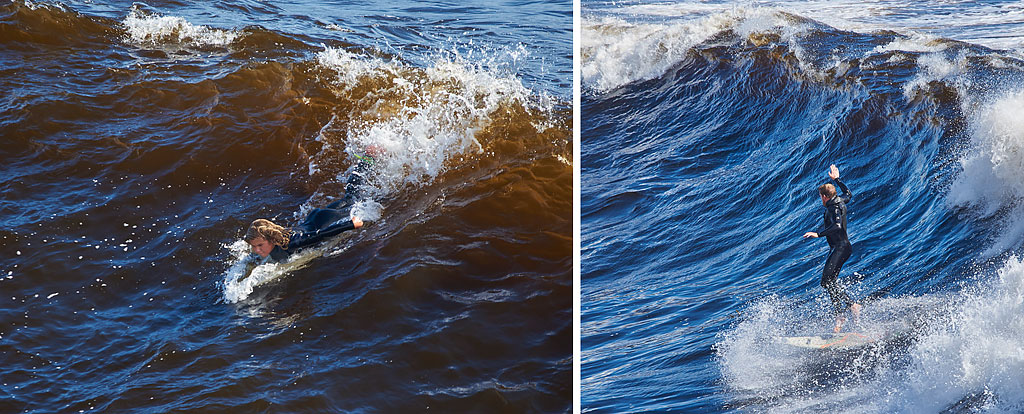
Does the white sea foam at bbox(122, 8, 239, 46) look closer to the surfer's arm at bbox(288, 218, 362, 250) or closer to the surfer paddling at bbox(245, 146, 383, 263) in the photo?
the surfer paddling at bbox(245, 146, 383, 263)

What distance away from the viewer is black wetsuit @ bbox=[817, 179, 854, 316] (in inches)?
171

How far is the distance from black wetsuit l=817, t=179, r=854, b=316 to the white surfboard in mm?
378

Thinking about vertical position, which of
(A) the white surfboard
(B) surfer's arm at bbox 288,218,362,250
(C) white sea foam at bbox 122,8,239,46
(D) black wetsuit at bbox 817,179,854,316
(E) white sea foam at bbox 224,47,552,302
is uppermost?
(C) white sea foam at bbox 122,8,239,46

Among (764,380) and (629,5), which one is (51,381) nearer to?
(764,380)

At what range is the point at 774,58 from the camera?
803cm

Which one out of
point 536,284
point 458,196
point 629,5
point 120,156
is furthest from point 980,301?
point 629,5

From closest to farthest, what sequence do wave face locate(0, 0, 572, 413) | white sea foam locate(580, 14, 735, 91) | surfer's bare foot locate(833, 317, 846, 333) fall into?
1. wave face locate(0, 0, 572, 413)
2. surfer's bare foot locate(833, 317, 846, 333)
3. white sea foam locate(580, 14, 735, 91)

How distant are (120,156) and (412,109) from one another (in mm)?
1953

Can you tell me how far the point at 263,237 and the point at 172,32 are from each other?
11.5 ft

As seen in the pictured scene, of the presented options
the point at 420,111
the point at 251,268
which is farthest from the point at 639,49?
the point at 251,268

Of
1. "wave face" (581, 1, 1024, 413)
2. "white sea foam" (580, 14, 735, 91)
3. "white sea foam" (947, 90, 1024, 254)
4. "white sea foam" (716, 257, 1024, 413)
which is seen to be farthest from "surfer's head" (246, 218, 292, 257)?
"white sea foam" (580, 14, 735, 91)

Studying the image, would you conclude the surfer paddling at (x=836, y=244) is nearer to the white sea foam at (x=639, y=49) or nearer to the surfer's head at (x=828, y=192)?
the surfer's head at (x=828, y=192)

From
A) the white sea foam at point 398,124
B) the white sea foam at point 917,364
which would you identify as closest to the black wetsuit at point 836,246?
the white sea foam at point 917,364

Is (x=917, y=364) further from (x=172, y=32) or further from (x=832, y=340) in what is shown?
(x=172, y=32)
